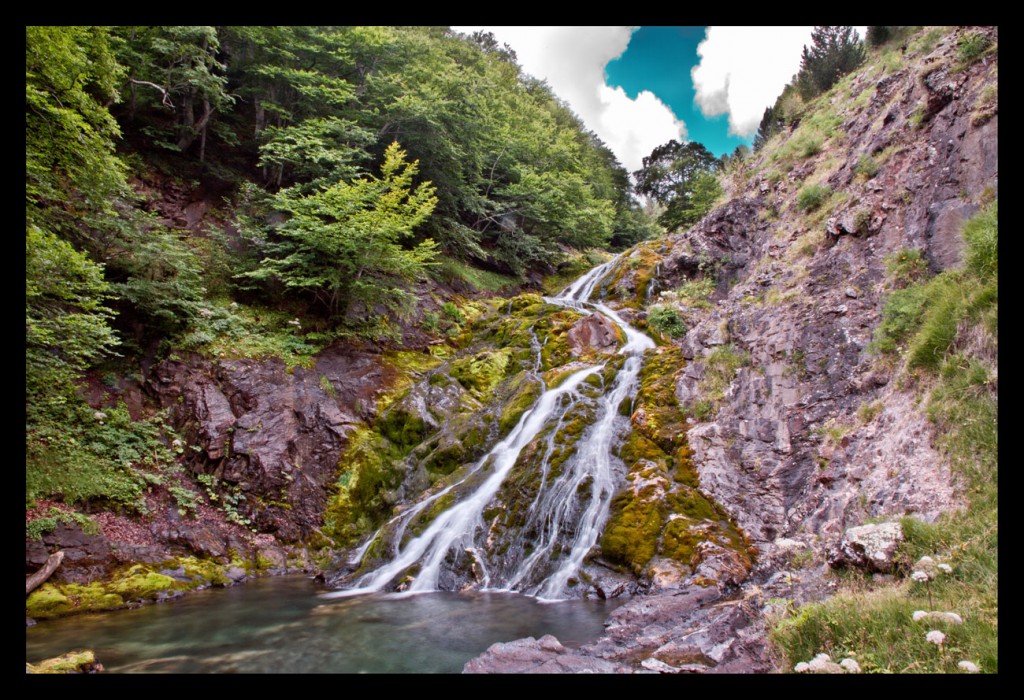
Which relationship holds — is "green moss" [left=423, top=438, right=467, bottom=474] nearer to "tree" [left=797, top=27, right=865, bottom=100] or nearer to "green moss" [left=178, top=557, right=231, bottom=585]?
"green moss" [left=178, top=557, right=231, bottom=585]

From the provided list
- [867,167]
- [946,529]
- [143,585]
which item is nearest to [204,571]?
[143,585]

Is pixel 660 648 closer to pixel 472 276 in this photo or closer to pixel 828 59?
pixel 472 276

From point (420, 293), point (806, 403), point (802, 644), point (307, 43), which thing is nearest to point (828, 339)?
point (806, 403)

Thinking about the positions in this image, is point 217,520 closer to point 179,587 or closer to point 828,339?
point 179,587

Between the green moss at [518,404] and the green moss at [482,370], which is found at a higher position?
the green moss at [482,370]

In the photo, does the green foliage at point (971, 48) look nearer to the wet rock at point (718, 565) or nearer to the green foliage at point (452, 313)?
the wet rock at point (718, 565)

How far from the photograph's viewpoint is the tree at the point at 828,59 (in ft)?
74.1

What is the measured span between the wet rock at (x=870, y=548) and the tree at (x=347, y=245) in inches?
474

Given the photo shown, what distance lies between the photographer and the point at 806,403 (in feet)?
28.6

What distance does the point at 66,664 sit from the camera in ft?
16.0

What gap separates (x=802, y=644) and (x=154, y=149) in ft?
69.9

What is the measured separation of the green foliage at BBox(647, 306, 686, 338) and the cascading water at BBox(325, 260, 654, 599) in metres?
4.01

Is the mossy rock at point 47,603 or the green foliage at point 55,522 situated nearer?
the mossy rock at point 47,603

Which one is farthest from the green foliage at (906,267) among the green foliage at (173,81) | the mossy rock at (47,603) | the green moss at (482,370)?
the green foliage at (173,81)
